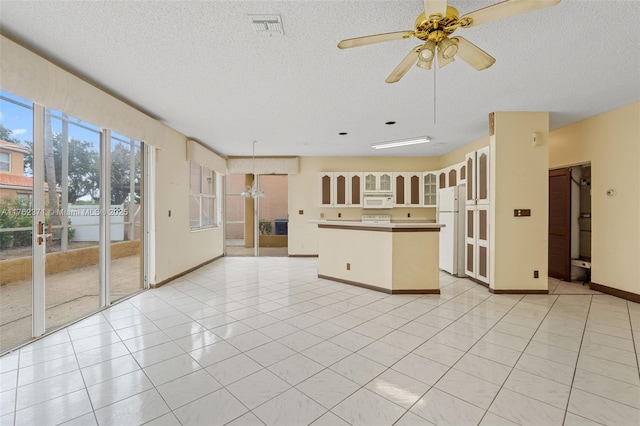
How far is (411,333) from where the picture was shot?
9.17 feet

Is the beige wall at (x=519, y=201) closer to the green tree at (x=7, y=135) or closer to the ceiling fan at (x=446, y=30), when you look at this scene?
the ceiling fan at (x=446, y=30)

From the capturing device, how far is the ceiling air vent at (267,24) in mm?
2055

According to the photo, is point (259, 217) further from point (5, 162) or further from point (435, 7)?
point (435, 7)

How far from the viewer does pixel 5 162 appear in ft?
9.59

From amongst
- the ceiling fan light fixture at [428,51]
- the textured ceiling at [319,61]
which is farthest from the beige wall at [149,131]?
the ceiling fan light fixture at [428,51]

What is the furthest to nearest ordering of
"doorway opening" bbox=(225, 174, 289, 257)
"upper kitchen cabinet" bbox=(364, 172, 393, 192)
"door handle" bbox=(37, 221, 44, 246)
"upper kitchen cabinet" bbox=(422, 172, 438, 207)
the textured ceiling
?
"doorway opening" bbox=(225, 174, 289, 257) < "upper kitchen cabinet" bbox=(364, 172, 393, 192) < "upper kitchen cabinet" bbox=(422, 172, 438, 207) < "door handle" bbox=(37, 221, 44, 246) < the textured ceiling

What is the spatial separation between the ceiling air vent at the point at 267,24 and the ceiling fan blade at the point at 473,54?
1286 mm

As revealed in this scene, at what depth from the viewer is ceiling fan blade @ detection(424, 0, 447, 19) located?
5.00 ft

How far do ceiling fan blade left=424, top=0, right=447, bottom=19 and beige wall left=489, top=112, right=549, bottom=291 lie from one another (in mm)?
3237

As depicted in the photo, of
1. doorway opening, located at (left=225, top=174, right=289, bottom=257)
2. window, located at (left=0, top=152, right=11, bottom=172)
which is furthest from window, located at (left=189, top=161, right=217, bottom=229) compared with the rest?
window, located at (left=0, top=152, right=11, bottom=172)

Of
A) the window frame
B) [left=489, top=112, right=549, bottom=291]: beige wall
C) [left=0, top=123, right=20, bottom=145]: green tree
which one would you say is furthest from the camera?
the window frame

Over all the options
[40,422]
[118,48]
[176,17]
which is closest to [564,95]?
[176,17]

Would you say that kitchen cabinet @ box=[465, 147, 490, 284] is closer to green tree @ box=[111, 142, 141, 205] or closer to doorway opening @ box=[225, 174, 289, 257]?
doorway opening @ box=[225, 174, 289, 257]

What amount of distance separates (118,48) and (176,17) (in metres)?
0.83
